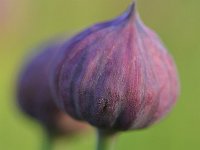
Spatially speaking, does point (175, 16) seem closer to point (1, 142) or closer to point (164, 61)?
point (1, 142)

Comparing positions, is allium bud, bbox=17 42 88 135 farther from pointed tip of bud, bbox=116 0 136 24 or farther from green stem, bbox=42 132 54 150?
pointed tip of bud, bbox=116 0 136 24

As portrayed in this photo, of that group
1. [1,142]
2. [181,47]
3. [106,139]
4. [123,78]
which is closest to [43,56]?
[106,139]

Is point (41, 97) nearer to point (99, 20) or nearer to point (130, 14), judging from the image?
A: point (130, 14)

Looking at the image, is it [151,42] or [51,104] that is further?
[51,104]

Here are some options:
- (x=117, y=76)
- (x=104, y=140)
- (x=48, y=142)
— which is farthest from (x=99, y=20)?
(x=117, y=76)

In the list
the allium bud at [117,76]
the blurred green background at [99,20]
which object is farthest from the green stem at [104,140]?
the blurred green background at [99,20]

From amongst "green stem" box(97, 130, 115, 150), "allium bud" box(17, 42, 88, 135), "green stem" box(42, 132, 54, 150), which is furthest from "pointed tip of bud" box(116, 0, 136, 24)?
"green stem" box(42, 132, 54, 150)
